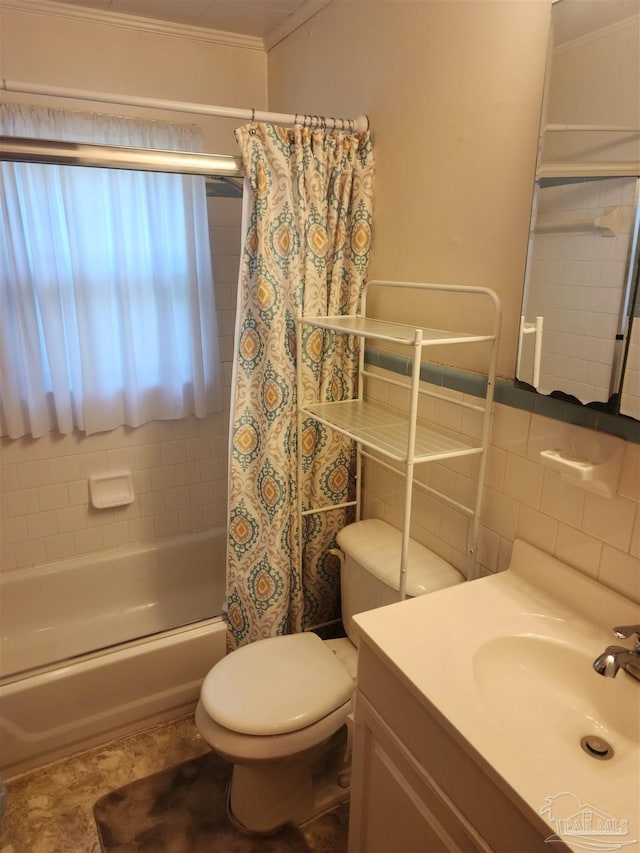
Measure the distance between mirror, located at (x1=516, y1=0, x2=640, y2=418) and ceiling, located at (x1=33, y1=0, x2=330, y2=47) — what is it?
1.14m

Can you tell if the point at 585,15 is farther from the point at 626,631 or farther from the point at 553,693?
the point at 553,693

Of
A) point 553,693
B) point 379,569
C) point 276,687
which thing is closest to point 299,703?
point 276,687

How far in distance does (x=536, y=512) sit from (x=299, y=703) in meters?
0.79

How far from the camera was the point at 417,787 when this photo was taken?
1047 millimetres

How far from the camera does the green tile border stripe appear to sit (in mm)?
1104

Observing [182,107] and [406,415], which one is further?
[406,415]

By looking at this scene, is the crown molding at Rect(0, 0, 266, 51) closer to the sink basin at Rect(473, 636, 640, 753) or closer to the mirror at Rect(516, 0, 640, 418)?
the mirror at Rect(516, 0, 640, 418)

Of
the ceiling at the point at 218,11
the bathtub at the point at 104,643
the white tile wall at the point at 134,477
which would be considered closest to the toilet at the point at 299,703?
the bathtub at the point at 104,643

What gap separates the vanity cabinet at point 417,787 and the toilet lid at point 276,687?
0.90ft

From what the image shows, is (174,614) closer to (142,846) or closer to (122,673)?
(122,673)

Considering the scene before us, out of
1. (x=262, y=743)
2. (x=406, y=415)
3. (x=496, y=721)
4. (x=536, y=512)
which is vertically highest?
(x=406, y=415)

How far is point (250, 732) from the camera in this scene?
1.44 meters

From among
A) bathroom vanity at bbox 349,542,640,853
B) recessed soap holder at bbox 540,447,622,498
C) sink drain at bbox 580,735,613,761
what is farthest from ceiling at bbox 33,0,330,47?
sink drain at bbox 580,735,613,761

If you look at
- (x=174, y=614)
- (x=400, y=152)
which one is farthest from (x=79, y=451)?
(x=400, y=152)
